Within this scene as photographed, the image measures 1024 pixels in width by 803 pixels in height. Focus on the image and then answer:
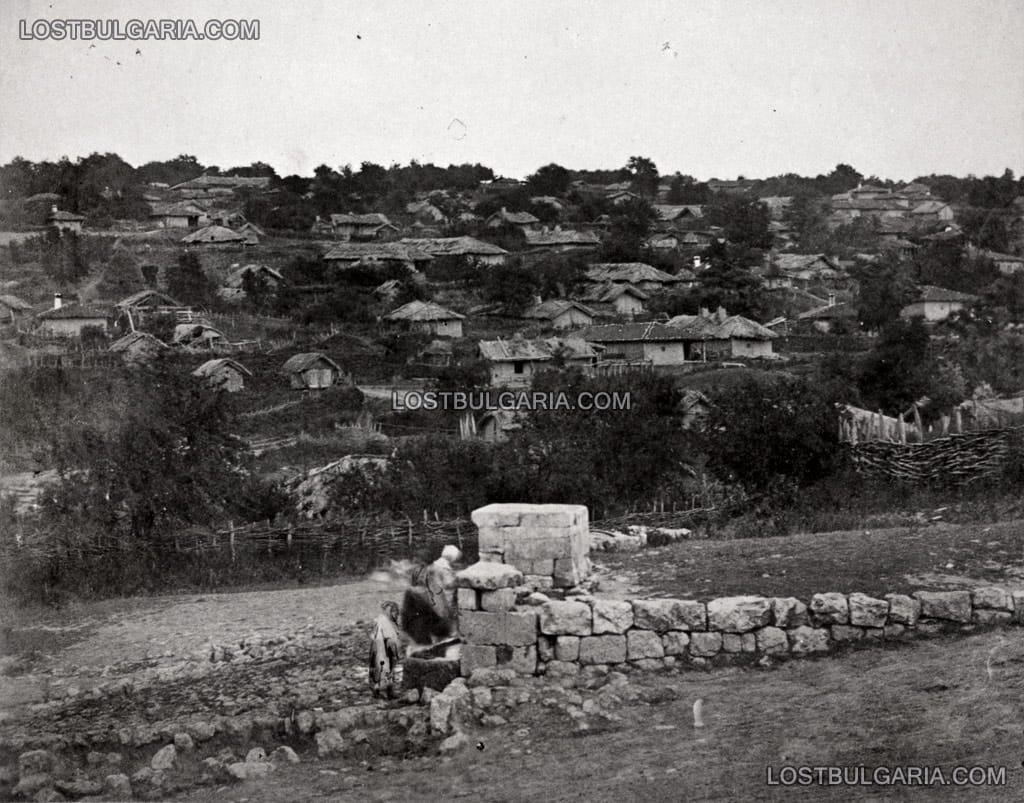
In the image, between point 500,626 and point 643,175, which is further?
point 643,175

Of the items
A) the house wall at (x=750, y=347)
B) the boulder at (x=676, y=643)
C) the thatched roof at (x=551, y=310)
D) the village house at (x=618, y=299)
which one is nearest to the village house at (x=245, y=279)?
the thatched roof at (x=551, y=310)

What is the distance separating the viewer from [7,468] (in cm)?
2108

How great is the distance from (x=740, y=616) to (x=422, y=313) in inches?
1369

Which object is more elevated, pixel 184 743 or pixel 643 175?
pixel 643 175

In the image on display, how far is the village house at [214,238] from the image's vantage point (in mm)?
55062

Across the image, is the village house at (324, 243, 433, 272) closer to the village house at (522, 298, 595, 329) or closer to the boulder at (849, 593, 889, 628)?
the village house at (522, 298, 595, 329)

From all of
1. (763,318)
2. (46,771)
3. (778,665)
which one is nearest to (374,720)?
(46,771)

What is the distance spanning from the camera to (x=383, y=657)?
8.67m

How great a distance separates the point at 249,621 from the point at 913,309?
1451 inches

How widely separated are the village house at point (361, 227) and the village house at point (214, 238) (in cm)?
757

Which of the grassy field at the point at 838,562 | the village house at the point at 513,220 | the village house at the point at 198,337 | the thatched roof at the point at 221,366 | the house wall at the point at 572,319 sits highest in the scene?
the village house at the point at 513,220

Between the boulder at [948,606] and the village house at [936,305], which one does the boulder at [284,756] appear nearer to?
the boulder at [948,606]

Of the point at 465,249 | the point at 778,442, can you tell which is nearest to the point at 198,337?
the point at 465,249

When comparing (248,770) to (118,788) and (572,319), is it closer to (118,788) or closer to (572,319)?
(118,788)
